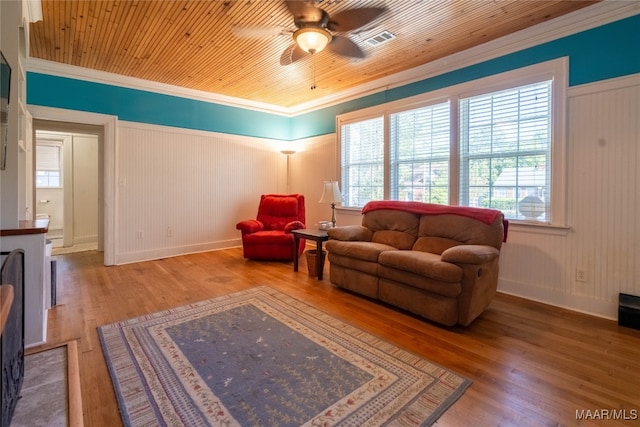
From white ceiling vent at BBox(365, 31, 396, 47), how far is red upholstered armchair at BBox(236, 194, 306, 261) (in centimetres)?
259

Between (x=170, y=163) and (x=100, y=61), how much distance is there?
1.59 meters

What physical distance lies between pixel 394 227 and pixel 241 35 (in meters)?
2.54

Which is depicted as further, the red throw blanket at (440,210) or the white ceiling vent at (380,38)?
the white ceiling vent at (380,38)

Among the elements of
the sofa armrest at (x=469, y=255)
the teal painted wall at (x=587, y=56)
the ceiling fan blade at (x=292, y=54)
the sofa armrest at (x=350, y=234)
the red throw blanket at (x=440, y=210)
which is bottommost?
the sofa armrest at (x=469, y=255)

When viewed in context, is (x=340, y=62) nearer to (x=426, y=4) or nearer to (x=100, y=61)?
(x=426, y=4)

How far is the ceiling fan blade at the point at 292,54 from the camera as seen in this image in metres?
3.09

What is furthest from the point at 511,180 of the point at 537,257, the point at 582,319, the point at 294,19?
the point at 294,19

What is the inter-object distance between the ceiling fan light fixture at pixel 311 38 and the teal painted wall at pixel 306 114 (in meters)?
1.86

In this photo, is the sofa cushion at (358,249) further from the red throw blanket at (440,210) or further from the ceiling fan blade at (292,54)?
the ceiling fan blade at (292,54)

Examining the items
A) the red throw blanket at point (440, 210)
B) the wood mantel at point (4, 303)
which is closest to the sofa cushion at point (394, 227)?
the red throw blanket at point (440, 210)

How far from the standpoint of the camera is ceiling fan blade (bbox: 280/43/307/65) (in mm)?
3092

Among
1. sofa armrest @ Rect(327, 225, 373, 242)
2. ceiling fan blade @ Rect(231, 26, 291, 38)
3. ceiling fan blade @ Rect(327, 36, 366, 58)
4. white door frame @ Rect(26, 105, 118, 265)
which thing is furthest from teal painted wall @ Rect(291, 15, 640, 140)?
white door frame @ Rect(26, 105, 118, 265)

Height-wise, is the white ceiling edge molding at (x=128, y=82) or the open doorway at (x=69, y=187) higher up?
the white ceiling edge molding at (x=128, y=82)

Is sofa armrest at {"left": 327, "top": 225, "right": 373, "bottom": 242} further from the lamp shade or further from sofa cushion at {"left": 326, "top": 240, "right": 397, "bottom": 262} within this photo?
the lamp shade
